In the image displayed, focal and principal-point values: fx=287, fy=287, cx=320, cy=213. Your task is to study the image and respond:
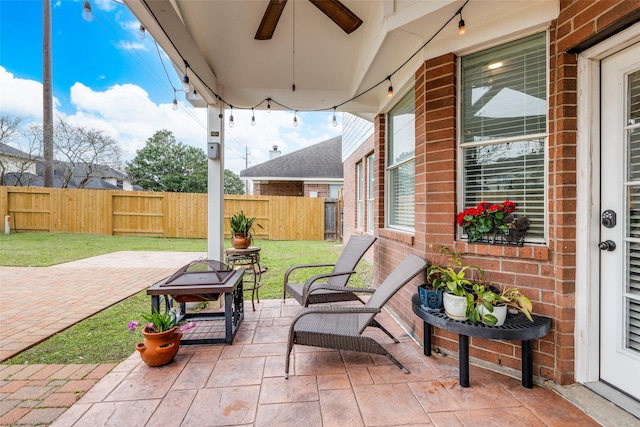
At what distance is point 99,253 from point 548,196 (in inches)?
356

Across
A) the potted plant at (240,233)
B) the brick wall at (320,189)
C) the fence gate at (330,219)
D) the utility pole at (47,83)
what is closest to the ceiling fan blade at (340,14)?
the potted plant at (240,233)

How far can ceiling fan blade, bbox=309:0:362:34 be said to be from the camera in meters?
2.27

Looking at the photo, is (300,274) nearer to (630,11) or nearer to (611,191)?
(611,191)

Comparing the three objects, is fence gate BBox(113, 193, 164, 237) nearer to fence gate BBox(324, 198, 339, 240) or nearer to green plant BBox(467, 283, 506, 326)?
fence gate BBox(324, 198, 339, 240)

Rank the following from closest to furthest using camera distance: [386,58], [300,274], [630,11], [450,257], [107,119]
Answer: [630,11] < [450,257] < [386,58] < [300,274] < [107,119]

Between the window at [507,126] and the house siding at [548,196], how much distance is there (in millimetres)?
90

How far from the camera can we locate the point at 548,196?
204 centimetres

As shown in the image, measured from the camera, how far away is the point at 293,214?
11.0m

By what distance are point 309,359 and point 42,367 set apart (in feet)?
6.98

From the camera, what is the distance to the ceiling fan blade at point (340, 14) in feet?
7.45

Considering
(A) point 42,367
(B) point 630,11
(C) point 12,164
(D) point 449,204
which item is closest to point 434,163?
(D) point 449,204

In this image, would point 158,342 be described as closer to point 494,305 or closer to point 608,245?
point 494,305

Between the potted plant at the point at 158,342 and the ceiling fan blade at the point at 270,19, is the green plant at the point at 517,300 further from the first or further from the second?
the ceiling fan blade at the point at 270,19

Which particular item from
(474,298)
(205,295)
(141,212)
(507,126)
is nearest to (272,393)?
(205,295)
